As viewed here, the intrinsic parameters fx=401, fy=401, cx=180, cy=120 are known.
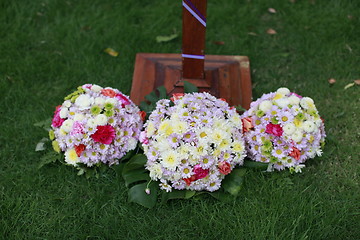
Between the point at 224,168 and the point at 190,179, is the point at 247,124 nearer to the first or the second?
the point at 224,168

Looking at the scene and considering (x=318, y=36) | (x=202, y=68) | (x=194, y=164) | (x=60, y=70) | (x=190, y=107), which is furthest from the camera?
(x=318, y=36)

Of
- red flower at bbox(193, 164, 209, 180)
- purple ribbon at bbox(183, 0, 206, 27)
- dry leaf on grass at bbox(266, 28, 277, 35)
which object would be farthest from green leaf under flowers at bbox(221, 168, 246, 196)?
dry leaf on grass at bbox(266, 28, 277, 35)

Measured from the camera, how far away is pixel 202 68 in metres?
2.90

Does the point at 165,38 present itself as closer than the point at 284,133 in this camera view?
No

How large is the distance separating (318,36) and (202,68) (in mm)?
1341

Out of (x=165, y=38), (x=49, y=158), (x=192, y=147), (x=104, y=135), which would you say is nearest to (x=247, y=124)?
(x=192, y=147)

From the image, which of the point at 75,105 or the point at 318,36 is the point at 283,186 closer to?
the point at 75,105

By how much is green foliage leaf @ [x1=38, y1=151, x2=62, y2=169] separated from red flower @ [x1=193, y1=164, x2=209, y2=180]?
0.92m

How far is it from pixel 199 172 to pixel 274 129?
54 cm

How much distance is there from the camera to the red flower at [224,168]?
2289mm

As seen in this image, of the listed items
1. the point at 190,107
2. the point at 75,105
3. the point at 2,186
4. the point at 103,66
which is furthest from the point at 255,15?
the point at 2,186

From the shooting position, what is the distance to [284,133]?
2.39m

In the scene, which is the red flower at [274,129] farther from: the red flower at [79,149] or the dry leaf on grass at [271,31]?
the dry leaf on grass at [271,31]

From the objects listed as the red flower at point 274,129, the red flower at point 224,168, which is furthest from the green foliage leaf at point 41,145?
the red flower at point 274,129
